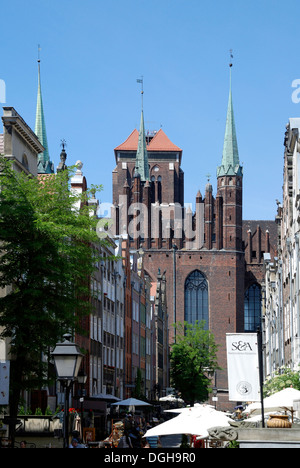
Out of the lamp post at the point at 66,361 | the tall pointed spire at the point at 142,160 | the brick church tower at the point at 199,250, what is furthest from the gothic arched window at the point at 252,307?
the lamp post at the point at 66,361

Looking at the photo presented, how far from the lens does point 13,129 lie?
3362 centimetres

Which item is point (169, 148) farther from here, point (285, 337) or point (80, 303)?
point (80, 303)

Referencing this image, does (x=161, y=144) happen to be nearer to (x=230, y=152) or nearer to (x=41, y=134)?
(x=230, y=152)

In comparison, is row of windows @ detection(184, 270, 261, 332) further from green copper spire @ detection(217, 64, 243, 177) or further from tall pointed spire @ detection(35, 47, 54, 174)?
tall pointed spire @ detection(35, 47, 54, 174)

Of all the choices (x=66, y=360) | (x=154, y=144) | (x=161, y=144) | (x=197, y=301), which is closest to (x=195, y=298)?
(x=197, y=301)

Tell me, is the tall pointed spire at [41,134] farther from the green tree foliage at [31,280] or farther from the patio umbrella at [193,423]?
the patio umbrella at [193,423]

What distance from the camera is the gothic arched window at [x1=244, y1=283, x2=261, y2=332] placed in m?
97.0

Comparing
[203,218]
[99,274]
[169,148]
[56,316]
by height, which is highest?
[169,148]

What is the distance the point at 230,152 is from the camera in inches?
3935

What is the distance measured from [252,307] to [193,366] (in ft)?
80.4

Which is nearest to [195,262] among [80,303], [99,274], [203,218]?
[203,218]

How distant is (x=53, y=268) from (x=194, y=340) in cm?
5428

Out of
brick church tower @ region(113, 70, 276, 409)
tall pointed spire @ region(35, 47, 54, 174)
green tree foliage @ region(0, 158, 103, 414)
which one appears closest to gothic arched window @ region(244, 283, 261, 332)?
brick church tower @ region(113, 70, 276, 409)

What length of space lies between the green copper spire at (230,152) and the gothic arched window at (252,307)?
1316cm
